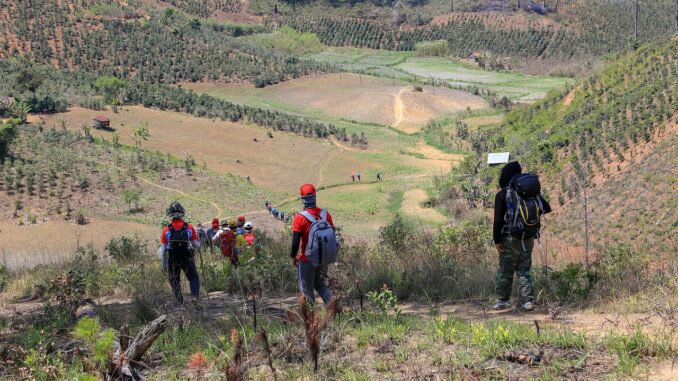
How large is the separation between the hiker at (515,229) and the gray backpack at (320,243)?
66.4 inches

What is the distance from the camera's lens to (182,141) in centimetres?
4209

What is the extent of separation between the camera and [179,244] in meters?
8.20

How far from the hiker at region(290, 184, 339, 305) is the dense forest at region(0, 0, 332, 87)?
200ft

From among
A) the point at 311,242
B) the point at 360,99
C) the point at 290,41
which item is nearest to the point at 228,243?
the point at 311,242

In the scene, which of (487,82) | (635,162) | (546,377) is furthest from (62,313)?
(487,82)

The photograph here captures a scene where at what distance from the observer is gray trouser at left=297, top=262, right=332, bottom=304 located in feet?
23.1

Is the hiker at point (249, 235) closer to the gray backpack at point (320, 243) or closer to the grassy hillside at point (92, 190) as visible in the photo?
the gray backpack at point (320, 243)

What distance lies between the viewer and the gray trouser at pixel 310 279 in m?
7.04

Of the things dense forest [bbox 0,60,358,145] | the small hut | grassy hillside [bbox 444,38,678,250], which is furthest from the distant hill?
the small hut

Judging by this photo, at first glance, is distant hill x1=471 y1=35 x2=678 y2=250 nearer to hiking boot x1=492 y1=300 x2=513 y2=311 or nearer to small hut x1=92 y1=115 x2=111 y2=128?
hiking boot x1=492 y1=300 x2=513 y2=311

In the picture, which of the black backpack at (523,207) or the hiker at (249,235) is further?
the hiker at (249,235)

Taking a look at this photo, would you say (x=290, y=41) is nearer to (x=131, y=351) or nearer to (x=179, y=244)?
(x=179, y=244)

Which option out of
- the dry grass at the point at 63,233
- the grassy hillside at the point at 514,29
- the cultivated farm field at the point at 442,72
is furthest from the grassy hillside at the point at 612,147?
the grassy hillside at the point at 514,29

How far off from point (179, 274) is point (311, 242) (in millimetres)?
2256
